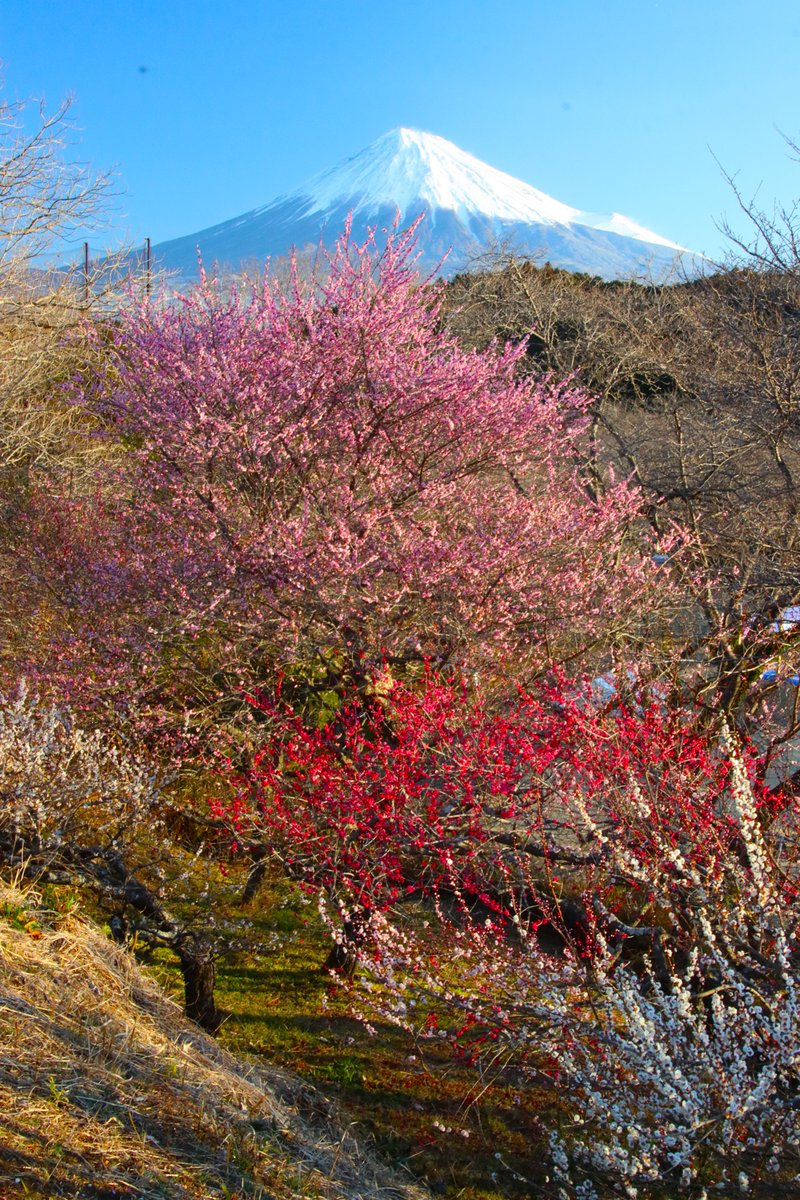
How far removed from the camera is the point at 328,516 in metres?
6.05

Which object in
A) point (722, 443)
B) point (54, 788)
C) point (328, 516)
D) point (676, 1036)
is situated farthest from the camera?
point (722, 443)

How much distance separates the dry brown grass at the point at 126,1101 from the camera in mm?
2758

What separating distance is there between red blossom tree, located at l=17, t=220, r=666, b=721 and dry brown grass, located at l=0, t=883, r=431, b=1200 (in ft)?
7.30

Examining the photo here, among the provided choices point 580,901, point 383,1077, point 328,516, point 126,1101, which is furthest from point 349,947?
point 328,516

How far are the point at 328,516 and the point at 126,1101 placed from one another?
3.73 m

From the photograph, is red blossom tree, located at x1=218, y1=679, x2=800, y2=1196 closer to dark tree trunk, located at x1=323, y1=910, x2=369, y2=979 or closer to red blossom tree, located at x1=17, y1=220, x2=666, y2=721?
dark tree trunk, located at x1=323, y1=910, x2=369, y2=979

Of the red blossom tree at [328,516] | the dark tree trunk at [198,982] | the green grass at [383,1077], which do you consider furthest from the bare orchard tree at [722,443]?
the dark tree trunk at [198,982]

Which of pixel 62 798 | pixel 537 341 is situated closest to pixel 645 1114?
pixel 62 798

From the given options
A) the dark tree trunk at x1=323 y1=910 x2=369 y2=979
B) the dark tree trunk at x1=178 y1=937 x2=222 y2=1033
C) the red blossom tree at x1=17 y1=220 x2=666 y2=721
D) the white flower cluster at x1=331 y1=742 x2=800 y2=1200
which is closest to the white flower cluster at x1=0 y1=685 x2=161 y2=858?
the red blossom tree at x1=17 y1=220 x2=666 y2=721

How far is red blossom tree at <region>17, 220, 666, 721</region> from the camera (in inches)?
232

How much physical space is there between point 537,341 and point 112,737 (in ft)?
45.0

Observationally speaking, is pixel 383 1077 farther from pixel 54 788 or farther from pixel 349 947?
pixel 54 788

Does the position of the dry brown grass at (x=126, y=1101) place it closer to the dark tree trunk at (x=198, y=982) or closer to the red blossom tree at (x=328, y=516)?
the dark tree trunk at (x=198, y=982)

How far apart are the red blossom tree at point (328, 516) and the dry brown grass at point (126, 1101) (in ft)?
7.30
